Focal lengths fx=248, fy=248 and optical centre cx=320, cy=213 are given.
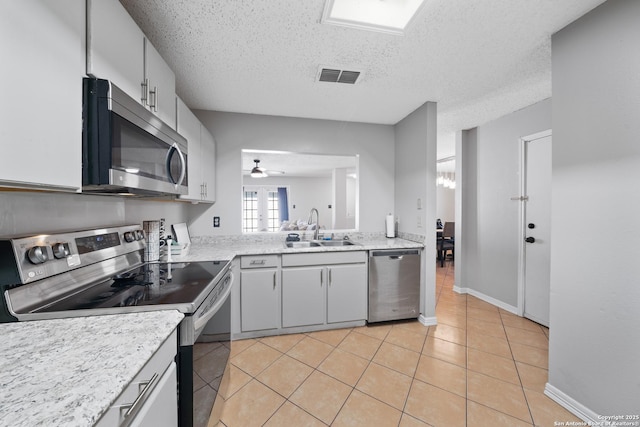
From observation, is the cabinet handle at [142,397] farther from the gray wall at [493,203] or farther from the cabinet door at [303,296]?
the gray wall at [493,203]

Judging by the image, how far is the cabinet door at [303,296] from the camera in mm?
2418

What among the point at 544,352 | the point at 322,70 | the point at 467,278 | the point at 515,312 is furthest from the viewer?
the point at 467,278

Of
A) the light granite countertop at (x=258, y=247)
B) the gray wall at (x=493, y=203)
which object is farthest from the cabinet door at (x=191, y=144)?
the gray wall at (x=493, y=203)

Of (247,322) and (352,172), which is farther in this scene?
(352,172)

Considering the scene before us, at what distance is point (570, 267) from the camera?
1.52 meters

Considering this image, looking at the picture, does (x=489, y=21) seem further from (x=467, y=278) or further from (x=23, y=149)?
(x=467, y=278)

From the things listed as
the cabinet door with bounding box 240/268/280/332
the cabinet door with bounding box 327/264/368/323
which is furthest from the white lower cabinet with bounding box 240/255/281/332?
the cabinet door with bounding box 327/264/368/323

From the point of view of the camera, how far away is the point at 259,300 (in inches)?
93.0

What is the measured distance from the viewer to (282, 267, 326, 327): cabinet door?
2.42 m

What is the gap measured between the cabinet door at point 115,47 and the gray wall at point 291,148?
152cm

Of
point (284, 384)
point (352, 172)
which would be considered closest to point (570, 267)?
point (284, 384)

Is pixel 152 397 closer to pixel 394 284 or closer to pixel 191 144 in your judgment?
pixel 191 144

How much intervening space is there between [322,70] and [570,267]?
2160 millimetres

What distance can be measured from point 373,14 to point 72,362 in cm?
201
